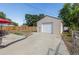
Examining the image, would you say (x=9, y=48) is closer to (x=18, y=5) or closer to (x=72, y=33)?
(x=18, y=5)

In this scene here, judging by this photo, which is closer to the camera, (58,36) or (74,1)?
(74,1)

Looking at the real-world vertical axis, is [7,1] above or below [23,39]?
above

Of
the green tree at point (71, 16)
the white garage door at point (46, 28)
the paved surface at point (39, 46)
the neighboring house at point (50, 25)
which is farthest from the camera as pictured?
the white garage door at point (46, 28)

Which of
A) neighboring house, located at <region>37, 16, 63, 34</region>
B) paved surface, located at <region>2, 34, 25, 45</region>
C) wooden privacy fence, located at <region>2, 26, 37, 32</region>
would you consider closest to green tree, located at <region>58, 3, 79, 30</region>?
neighboring house, located at <region>37, 16, 63, 34</region>

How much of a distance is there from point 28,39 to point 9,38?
0.50 metres

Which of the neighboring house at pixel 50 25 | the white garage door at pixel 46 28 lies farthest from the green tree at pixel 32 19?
the white garage door at pixel 46 28

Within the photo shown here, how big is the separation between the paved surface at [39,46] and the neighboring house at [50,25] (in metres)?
0.14

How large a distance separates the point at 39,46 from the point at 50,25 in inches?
26.8

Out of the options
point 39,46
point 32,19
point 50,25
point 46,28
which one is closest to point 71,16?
point 50,25

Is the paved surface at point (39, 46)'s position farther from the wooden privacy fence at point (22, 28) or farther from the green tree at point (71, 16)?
the green tree at point (71, 16)

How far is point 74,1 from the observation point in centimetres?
771

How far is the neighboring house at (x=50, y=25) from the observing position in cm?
817
